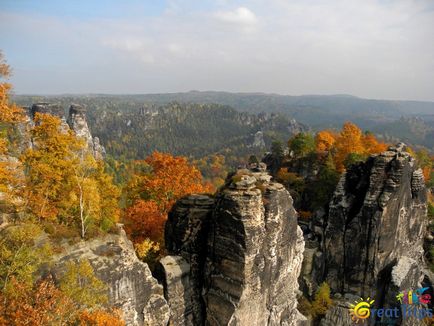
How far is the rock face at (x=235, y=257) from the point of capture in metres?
22.5

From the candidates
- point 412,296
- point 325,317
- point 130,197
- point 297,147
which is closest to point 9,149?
point 130,197

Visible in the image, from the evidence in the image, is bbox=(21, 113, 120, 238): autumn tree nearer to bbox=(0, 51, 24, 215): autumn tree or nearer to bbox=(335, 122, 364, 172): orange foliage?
bbox=(0, 51, 24, 215): autumn tree

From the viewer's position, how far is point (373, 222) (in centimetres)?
3659

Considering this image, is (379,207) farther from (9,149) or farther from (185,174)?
(9,149)

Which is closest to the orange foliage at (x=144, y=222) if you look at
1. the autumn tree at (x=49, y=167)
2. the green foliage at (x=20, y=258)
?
the autumn tree at (x=49, y=167)

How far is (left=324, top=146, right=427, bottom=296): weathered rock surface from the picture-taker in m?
36.6

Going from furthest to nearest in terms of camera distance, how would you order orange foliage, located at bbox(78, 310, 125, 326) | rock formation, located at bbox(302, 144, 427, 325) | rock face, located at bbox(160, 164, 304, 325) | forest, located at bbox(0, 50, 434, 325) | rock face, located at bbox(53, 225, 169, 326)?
rock formation, located at bbox(302, 144, 427, 325) → rock face, located at bbox(160, 164, 304, 325) → rock face, located at bbox(53, 225, 169, 326) → orange foliage, located at bbox(78, 310, 125, 326) → forest, located at bbox(0, 50, 434, 325)

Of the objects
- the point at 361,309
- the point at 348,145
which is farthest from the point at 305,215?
the point at 361,309

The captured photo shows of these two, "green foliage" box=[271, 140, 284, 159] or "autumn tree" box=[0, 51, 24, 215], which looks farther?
"green foliage" box=[271, 140, 284, 159]

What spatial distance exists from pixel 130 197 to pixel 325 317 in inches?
1002

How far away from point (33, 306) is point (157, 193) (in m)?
22.1

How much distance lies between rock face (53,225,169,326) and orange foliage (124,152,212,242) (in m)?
10.1

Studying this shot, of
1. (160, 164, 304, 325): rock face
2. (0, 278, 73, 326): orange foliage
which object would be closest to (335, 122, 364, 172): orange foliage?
(160, 164, 304, 325): rock face

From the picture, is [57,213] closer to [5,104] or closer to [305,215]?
[5,104]
